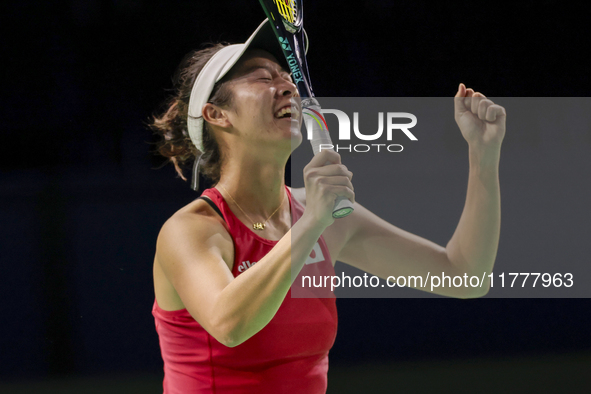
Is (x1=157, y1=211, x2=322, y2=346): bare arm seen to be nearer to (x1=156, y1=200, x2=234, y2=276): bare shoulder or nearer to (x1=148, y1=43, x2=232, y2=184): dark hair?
(x1=156, y1=200, x2=234, y2=276): bare shoulder

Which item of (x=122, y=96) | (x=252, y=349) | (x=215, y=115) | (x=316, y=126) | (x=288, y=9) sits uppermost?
(x=122, y=96)

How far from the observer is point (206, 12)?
1599 millimetres

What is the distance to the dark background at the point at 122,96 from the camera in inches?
62.4

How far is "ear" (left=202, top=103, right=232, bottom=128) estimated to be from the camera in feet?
3.21

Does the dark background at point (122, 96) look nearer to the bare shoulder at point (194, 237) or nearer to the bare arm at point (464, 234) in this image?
the bare arm at point (464, 234)

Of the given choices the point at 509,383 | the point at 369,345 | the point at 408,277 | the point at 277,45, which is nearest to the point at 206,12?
the point at 277,45

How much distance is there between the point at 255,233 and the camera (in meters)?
0.95

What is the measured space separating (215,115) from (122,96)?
0.73 meters

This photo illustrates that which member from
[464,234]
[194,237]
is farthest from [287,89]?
[464,234]

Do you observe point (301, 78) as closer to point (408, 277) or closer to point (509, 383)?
point (408, 277)

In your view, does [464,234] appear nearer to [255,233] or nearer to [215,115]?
[255,233]

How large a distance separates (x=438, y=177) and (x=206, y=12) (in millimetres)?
861

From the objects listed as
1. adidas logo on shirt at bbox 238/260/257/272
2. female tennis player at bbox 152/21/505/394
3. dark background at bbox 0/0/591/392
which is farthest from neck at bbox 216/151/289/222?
dark background at bbox 0/0/591/392

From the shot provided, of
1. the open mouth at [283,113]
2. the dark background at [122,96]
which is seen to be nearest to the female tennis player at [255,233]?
the open mouth at [283,113]
